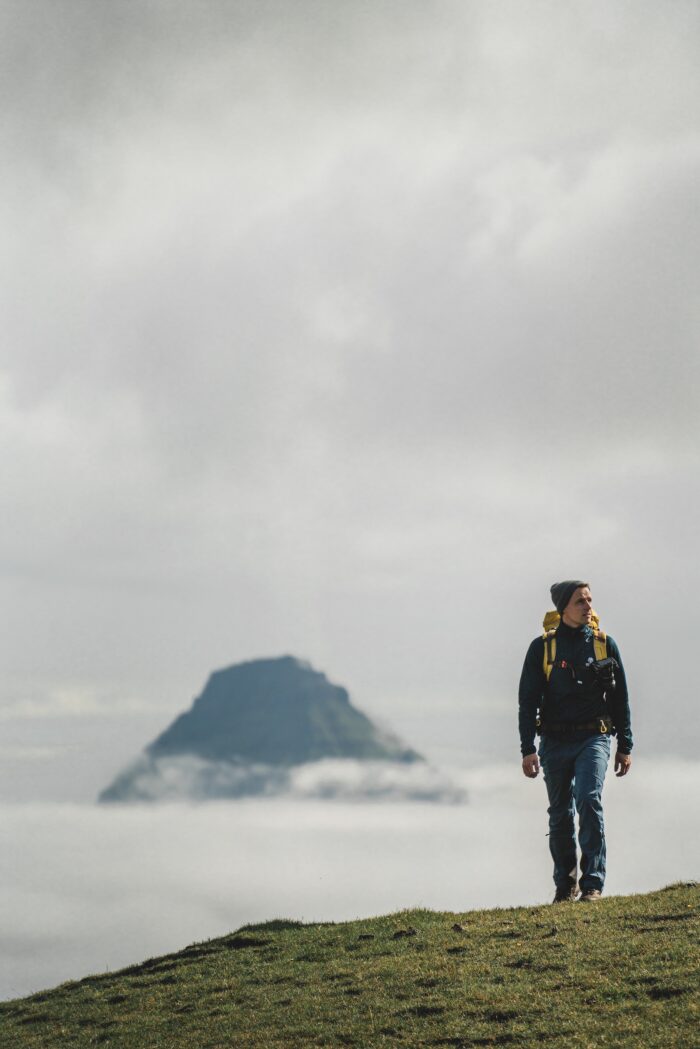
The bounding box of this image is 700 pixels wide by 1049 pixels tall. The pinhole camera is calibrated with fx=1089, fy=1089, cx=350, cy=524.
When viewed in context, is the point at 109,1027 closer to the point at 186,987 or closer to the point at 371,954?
the point at 186,987

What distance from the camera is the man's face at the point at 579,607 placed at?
1678cm

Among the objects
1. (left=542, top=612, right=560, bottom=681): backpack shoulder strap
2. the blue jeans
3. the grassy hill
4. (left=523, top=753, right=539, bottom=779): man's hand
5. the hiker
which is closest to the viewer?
the grassy hill

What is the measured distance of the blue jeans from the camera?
1622 cm

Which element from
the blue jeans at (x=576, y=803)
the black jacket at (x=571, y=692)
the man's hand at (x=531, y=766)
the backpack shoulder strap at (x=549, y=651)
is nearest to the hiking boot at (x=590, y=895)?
the blue jeans at (x=576, y=803)

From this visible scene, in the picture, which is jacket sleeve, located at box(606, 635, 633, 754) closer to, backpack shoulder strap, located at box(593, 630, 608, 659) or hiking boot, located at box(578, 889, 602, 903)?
backpack shoulder strap, located at box(593, 630, 608, 659)

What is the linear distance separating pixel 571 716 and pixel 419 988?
5.73 metres

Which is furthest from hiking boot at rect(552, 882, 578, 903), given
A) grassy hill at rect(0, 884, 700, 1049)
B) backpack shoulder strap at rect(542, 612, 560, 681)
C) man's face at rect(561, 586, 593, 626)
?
man's face at rect(561, 586, 593, 626)

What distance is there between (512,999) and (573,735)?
20.2ft

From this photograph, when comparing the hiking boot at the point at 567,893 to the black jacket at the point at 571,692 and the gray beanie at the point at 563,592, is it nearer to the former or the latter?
the black jacket at the point at 571,692

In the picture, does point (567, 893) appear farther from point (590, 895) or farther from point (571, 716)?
point (571, 716)

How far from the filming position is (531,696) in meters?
→ 17.0

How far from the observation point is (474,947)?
1360cm

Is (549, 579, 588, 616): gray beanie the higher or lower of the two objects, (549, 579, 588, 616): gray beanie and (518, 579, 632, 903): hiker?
the higher

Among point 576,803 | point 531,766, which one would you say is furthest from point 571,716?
point 576,803
